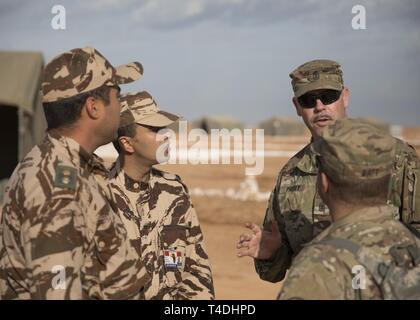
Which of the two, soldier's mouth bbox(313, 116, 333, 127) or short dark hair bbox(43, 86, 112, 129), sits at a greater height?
short dark hair bbox(43, 86, 112, 129)

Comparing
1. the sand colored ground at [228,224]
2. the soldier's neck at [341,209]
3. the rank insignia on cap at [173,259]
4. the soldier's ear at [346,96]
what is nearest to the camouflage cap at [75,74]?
the soldier's neck at [341,209]

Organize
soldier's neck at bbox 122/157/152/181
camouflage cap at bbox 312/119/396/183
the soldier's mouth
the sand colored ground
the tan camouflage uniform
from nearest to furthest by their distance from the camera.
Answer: camouflage cap at bbox 312/119/396/183 < the tan camouflage uniform < the soldier's mouth < soldier's neck at bbox 122/157/152/181 < the sand colored ground

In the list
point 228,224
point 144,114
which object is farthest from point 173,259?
point 228,224

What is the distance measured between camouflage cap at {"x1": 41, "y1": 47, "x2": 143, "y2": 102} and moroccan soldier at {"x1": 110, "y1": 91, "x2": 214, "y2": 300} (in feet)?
4.24

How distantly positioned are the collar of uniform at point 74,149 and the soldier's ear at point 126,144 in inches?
57.0

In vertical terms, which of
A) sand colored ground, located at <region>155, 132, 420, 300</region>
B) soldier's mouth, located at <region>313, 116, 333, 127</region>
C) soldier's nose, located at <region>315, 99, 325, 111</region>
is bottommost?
sand colored ground, located at <region>155, 132, 420, 300</region>

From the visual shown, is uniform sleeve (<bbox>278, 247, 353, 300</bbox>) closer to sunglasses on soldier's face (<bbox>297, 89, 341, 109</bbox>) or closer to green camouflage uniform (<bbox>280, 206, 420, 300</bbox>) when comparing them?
green camouflage uniform (<bbox>280, 206, 420, 300</bbox>)

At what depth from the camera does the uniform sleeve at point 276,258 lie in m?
4.15

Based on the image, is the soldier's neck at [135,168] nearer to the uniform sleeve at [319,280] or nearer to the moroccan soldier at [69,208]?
the moroccan soldier at [69,208]

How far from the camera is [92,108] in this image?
3064 mm

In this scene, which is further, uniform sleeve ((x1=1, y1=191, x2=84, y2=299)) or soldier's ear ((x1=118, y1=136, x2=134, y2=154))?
soldier's ear ((x1=118, y1=136, x2=134, y2=154))

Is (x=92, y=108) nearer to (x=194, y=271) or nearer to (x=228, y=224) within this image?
(x=194, y=271)

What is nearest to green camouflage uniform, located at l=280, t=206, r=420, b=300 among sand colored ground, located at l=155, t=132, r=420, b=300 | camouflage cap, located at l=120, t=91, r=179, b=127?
camouflage cap, located at l=120, t=91, r=179, b=127

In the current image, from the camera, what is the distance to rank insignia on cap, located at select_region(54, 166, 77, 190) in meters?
2.76
